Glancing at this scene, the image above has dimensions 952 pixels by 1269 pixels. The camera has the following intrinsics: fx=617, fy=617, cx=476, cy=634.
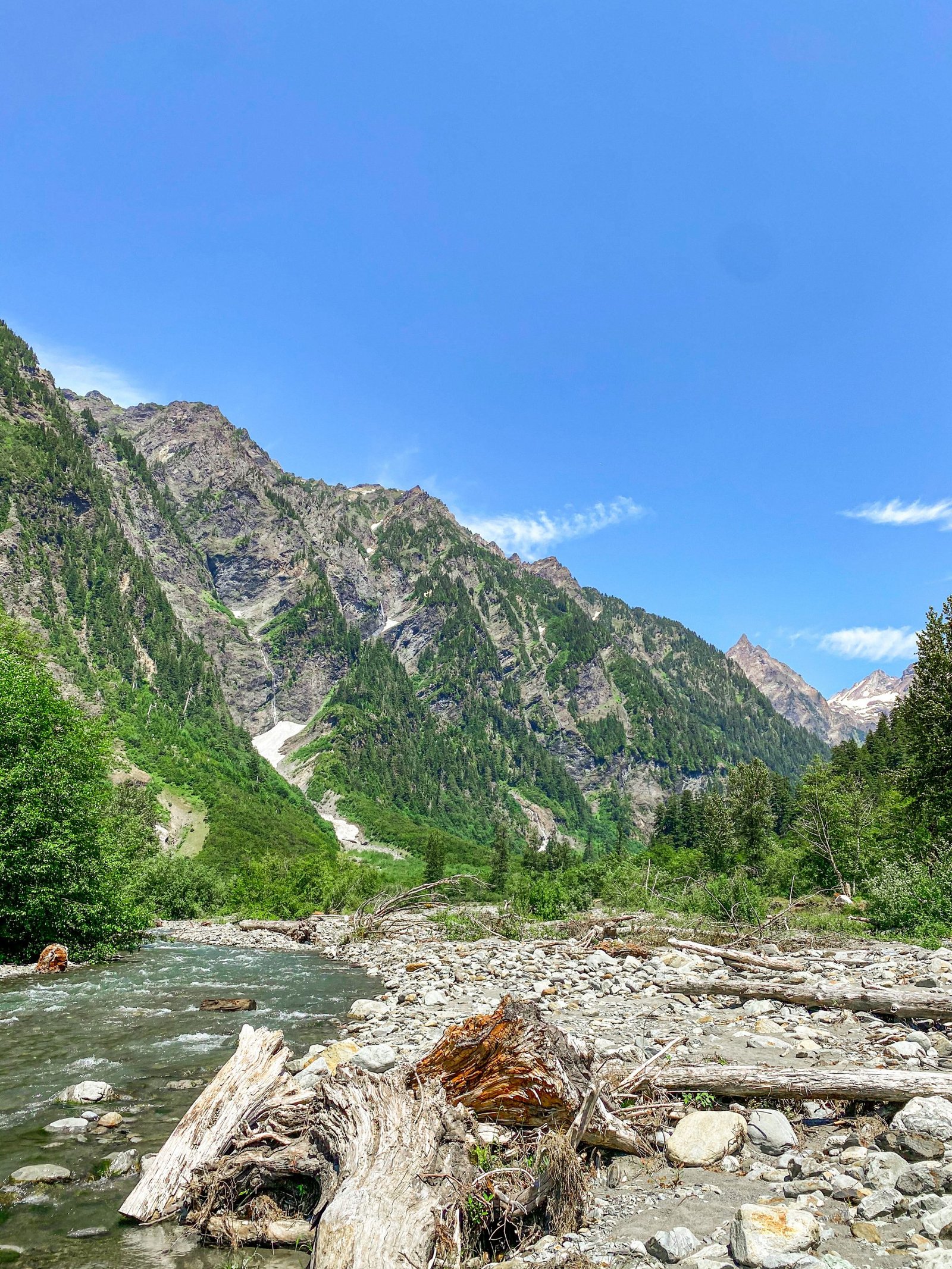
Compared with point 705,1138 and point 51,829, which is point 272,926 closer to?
point 51,829

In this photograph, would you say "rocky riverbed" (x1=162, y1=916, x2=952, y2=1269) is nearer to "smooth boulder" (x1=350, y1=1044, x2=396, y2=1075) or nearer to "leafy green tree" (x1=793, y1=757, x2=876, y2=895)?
"smooth boulder" (x1=350, y1=1044, x2=396, y2=1075)

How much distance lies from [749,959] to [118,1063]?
15707 millimetres

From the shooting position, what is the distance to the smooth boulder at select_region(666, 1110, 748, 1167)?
6.81 m

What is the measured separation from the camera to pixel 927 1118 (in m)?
6.34

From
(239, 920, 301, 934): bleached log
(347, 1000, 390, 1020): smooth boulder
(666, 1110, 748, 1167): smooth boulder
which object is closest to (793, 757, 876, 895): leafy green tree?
(347, 1000, 390, 1020): smooth boulder

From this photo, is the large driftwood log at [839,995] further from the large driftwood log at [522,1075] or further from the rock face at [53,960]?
the rock face at [53,960]

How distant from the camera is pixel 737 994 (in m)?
Result: 14.2

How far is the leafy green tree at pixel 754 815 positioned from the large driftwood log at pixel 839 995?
145ft

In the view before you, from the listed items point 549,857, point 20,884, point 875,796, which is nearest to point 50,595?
point 549,857

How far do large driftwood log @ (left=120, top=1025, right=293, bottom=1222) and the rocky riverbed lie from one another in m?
2.93

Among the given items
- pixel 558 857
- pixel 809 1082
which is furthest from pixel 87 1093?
pixel 558 857

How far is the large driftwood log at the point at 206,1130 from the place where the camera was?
677 centimetres

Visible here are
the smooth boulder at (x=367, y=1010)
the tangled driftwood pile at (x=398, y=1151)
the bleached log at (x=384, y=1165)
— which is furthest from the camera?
the smooth boulder at (x=367, y=1010)

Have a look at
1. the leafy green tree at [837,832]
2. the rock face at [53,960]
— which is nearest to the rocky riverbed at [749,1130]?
the rock face at [53,960]
